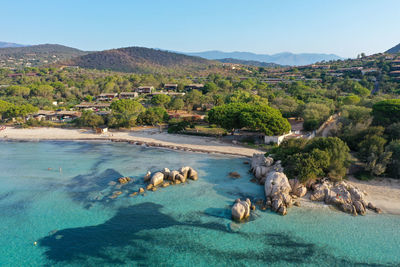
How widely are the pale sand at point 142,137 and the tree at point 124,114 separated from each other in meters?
2.77

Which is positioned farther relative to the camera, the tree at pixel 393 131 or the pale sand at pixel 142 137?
the pale sand at pixel 142 137

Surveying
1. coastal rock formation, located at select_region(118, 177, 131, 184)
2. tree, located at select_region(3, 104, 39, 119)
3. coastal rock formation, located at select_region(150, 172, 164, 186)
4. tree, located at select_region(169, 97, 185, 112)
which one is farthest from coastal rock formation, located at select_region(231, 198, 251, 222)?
tree, located at select_region(3, 104, 39, 119)

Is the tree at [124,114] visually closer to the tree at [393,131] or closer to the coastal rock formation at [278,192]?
the coastal rock formation at [278,192]

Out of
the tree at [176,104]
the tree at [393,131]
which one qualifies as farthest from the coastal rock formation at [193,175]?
the tree at [176,104]

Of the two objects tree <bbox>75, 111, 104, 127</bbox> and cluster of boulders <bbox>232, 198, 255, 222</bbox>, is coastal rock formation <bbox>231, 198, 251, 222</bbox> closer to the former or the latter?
cluster of boulders <bbox>232, 198, 255, 222</bbox>

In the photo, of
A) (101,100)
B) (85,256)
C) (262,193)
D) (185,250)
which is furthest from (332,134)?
(101,100)

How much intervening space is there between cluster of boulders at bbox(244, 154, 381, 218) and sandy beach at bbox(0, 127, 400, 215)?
39.0 inches

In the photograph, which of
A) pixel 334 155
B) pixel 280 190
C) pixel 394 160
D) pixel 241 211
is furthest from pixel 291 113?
pixel 241 211

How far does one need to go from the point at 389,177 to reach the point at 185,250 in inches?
953

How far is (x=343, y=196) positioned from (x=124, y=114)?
4531 cm

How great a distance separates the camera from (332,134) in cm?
3803

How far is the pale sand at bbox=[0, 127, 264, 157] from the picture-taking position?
40.4 meters

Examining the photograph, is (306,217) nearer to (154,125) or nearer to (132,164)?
(132,164)

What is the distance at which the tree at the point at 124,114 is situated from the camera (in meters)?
54.9
